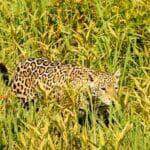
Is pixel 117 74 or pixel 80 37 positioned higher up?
pixel 80 37

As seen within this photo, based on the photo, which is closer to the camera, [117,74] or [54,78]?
[117,74]

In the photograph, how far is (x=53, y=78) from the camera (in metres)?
5.26

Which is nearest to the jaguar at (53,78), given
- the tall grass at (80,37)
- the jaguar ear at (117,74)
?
the jaguar ear at (117,74)

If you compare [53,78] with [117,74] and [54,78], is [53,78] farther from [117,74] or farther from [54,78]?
[117,74]

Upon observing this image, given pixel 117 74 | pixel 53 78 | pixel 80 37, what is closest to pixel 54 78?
pixel 53 78

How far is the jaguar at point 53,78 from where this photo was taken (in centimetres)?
499

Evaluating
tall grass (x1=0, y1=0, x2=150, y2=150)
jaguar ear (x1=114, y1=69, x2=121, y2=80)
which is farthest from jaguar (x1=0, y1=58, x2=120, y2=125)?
tall grass (x1=0, y1=0, x2=150, y2=150)

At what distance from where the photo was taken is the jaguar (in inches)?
196

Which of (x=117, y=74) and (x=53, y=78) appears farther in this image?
(x=53, y=78)

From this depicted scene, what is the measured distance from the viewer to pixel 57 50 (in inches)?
216

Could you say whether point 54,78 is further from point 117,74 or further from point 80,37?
point 117,74

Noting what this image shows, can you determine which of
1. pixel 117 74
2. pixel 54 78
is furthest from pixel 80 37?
pixel 117 74

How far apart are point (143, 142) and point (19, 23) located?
2520mm

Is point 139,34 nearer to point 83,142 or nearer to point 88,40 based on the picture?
point 88,40
